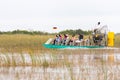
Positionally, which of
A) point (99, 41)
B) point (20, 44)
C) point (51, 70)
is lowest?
point (51, 70)

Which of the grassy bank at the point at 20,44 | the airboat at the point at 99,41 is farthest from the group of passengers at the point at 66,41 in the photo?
the grassy bank at the point at 20,44

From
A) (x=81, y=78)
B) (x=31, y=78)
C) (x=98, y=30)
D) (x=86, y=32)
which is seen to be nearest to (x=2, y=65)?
(x=31, y=78)

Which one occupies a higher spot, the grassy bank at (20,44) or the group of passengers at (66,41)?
the group of passengers at (66,41)

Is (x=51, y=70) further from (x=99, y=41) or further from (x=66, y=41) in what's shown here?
(x=66, y=41)

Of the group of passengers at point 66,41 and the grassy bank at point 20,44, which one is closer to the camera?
the grassy bank at point 20,44

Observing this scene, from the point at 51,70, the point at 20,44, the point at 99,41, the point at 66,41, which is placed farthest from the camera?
the point at 20,44

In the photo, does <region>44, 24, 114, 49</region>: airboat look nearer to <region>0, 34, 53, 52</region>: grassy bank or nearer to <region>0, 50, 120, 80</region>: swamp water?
<region>0, 34, 53, 52</region>: grassy bank

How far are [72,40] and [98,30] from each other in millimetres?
1649

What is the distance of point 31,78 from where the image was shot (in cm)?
1533

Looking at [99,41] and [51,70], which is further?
[99,41]

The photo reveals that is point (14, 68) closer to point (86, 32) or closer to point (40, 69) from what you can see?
point (40, 69)

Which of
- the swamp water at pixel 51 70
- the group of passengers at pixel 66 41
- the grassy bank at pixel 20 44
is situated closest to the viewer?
the swamp water at pixel 51 70

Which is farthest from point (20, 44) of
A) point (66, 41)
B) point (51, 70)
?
point (51, 70)

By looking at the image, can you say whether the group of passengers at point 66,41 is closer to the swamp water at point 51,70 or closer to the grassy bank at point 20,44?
the grassy bank at point 20,44
